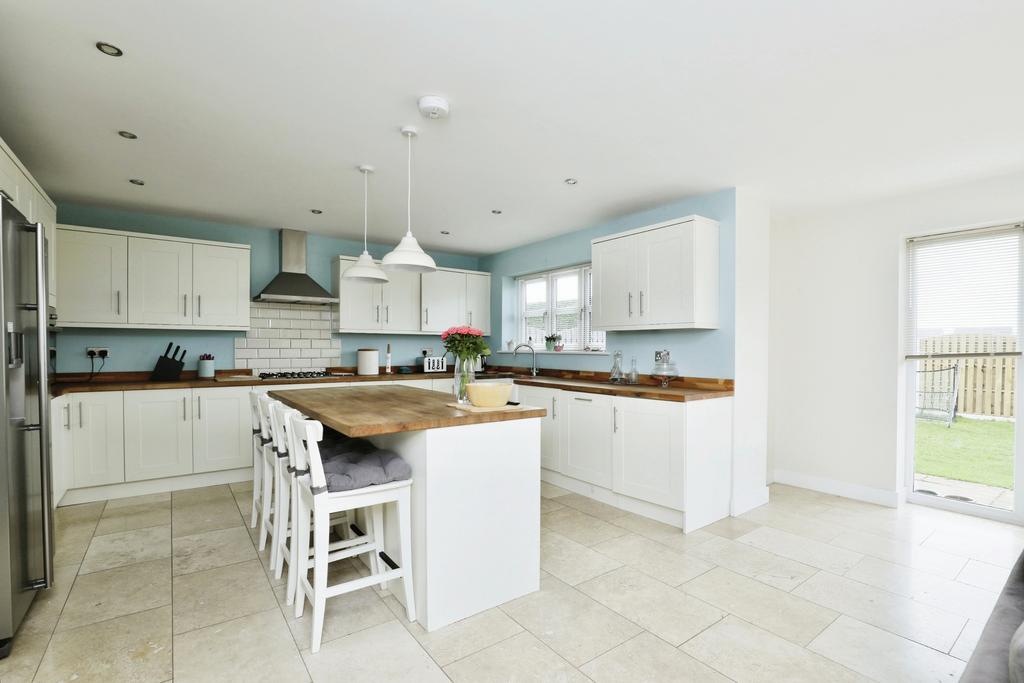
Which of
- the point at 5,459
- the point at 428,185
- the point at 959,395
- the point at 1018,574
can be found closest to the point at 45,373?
the point at 5,459

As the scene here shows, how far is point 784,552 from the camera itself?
3016mm

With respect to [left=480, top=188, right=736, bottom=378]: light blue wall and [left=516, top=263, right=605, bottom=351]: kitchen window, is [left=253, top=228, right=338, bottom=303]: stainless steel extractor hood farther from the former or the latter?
[left=516, top=263, right=605, bottom=351]: kitchen window

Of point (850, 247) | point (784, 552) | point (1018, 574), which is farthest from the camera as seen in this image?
point (850, 247)

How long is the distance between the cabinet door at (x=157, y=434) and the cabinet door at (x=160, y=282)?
0.71 metres

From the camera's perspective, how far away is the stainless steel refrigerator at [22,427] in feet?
6.29

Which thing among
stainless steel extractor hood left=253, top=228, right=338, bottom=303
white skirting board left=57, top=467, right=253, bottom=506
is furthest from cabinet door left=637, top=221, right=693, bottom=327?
white skirting board left=57, top=467, right=253, bottom=506

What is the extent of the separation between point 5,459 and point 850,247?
17.5ft

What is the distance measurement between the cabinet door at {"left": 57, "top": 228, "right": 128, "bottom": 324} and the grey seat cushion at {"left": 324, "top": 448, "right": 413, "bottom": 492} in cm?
313

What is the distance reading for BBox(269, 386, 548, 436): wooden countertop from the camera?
209 cm

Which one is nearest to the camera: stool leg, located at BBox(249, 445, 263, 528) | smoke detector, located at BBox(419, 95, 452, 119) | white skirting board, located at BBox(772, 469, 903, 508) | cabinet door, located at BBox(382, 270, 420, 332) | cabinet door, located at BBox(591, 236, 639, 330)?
smoke detector, located at BBox(419, 95, 452, 119)

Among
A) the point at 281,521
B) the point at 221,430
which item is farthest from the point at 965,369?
the point at 221,430

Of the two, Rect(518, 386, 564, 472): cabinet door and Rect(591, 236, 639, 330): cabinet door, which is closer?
Rect(591, 236, 639, 330): cabinet door

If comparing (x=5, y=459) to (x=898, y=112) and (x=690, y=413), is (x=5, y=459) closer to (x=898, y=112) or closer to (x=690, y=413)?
(x=690, y=413)

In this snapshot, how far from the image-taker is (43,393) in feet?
7.20
